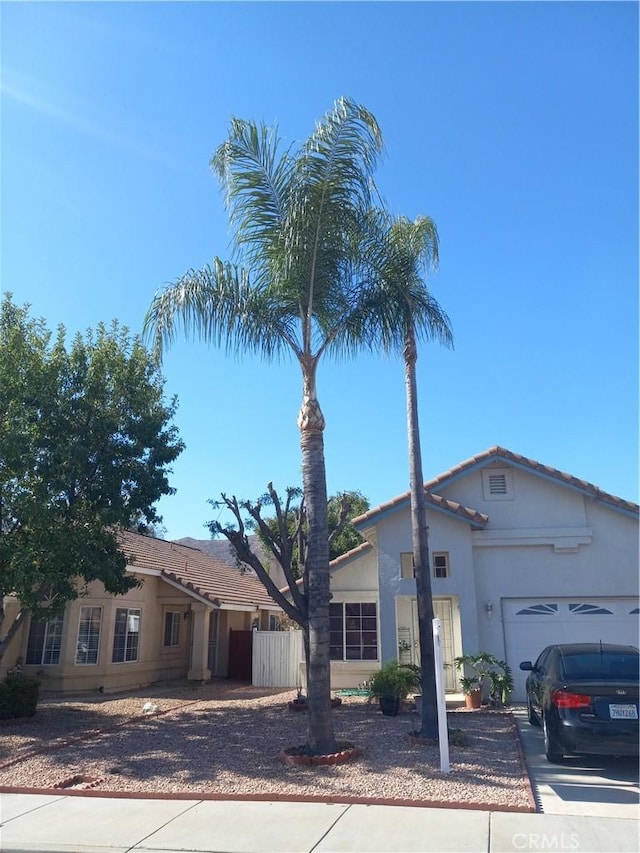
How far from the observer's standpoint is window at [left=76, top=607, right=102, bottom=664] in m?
18.4

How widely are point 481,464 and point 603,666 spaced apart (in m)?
8.05

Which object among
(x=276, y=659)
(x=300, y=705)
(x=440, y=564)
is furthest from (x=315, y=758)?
(x=276, y=659)

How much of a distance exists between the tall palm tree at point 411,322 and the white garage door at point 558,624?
5.21 metres

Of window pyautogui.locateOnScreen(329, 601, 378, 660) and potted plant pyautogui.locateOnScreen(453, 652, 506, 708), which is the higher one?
window pyautogui.locateOnScreen(329, 601, 378, 660)

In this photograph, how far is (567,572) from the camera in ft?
51.2

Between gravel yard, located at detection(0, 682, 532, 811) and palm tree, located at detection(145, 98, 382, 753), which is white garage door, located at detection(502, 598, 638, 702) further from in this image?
palm tree, located at detection(145, 98, 382, 753)

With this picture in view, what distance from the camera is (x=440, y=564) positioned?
53.0 feet

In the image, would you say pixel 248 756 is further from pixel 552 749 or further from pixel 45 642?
pixel 45 642

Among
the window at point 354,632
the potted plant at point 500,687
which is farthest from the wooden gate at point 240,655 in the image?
the potted plant at point 500,687

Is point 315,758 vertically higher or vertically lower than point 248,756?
higher

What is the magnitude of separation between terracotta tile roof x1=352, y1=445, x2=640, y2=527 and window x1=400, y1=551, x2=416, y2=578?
119 cm

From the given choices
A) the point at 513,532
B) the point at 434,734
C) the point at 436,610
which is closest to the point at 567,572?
the point at 513,532

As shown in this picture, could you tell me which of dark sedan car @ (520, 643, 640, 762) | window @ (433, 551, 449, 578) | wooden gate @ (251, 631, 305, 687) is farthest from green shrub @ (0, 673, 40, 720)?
dark sedan car @ (520, 643, 640, 762)

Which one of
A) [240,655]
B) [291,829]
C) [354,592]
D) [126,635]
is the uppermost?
[354,592]
